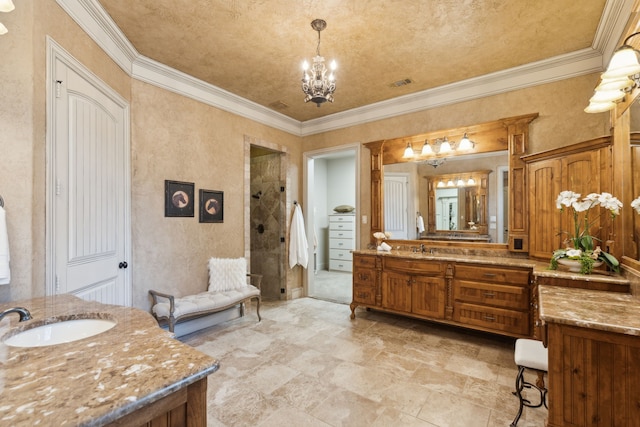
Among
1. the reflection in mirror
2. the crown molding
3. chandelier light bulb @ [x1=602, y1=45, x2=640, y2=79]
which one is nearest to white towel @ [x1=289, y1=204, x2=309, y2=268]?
the reflection in mirror

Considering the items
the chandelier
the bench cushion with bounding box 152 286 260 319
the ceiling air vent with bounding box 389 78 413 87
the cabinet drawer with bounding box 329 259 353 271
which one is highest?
the ceiling air vent with bounding box 389 78 413 87

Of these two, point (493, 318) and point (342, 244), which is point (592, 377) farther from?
point (342, 244)

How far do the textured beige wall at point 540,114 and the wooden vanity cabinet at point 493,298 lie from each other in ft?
4.88

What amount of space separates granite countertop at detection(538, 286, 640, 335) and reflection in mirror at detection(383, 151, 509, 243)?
1.63 m

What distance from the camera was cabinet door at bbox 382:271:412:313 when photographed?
3.55 m

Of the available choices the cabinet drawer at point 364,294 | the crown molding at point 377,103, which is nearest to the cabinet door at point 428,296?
the cabinet drawer at point 364,294

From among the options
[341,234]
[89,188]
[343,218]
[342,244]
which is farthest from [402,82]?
[342,244]

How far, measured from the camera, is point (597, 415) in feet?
4.64

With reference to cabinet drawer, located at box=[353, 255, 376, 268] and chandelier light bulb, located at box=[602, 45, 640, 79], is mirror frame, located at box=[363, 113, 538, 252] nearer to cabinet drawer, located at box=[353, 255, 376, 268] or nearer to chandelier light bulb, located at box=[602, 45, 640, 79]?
cabinet drawer, located at box=[353, 255, 376, 268]

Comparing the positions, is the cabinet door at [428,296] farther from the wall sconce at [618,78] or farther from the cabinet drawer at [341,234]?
the cabinet drawer at [341,234]

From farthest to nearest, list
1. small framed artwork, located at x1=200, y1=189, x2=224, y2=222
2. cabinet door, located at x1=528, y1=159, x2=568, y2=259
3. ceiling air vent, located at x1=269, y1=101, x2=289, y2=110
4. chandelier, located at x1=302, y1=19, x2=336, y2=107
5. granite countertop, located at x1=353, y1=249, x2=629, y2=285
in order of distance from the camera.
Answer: ceiling air vent, located at x1=269, y1=101, x2=289, y2=110 < small framed artwork, located at x1=200, y1=189, x2=224, y2=222 < cabinet door, located at x1=528, y1=159, x2=568, y2=259 < chandelier, located at x1=302, y1=19, x2=336, y2=107 < granite countertop, located at x1=353, y1=249, x2=629, y2=285

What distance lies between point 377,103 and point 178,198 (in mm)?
3030

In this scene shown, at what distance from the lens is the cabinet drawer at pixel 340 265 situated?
7296 millimetres

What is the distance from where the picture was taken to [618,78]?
1849 mm
